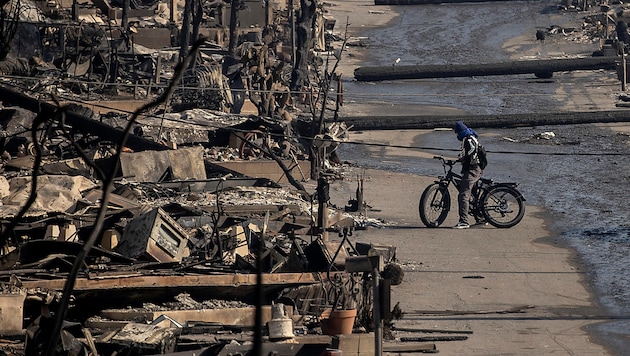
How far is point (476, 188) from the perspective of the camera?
19672 mm

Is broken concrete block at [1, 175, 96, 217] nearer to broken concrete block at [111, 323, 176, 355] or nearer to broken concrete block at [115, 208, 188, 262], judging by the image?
broken concrete block at [115, 208, 188, 262]

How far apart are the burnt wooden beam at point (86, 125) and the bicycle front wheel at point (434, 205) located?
16.1 ft

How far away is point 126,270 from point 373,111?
22.6 meters

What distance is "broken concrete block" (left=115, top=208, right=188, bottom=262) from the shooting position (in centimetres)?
1573

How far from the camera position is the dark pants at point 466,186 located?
19.5m

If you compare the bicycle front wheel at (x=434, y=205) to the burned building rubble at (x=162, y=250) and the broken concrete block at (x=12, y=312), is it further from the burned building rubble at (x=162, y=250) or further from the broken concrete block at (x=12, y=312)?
the broken concrete block at (x=12, y=312)

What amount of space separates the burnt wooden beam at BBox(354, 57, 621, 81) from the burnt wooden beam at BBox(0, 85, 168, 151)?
60.8 feet

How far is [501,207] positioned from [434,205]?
1.01 meters

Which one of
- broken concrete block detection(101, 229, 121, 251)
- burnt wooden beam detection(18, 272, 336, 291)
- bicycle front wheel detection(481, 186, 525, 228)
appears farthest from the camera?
bicycle front wheel detection(481, 186, 525, 228)

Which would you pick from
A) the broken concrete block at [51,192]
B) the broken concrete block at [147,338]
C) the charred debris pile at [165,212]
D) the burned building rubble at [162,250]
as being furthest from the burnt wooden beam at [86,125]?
the broken concrete block at [147,338]

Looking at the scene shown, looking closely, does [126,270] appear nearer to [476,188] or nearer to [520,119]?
[476,188]

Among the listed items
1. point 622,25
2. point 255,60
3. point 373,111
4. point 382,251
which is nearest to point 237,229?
point 382,251

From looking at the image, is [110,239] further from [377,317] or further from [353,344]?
[377,317]

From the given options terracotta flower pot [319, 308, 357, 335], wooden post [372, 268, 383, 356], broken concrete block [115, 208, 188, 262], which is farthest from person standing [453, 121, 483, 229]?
wooden post [372, 268, 383, 356]
